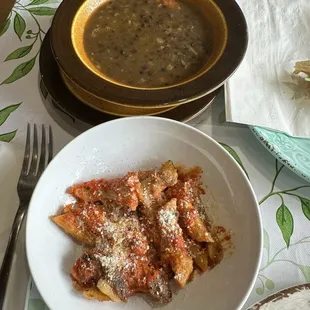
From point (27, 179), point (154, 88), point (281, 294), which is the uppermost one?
point (154, 88)

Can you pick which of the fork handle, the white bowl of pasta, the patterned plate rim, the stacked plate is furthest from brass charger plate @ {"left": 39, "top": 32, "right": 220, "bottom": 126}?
the patterned plate rim

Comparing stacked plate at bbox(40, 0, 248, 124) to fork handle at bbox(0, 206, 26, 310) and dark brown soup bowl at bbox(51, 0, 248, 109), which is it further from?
fork handle at bbox(0, 206, 26, 310)

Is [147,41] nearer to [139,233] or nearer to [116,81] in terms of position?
[116,81]

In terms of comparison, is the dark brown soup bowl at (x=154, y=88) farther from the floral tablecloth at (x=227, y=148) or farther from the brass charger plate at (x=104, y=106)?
the floral tablecloth at (x=227, y=148)

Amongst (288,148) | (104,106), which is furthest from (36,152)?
(288,148)

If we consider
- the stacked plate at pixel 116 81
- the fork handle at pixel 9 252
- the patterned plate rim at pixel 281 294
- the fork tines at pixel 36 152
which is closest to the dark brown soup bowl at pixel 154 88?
the stacked plate at pixel 116 81
